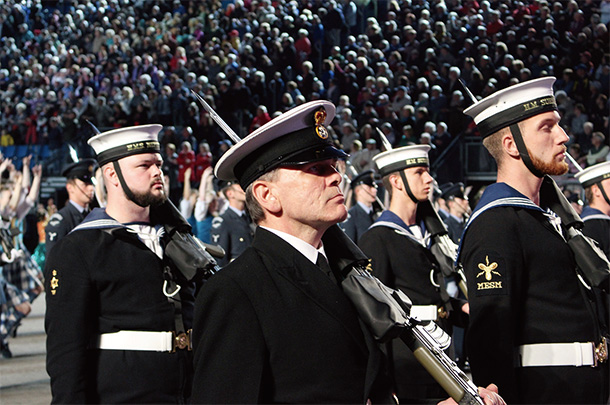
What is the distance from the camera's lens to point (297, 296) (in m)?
2.55

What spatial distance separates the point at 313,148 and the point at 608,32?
19.0 meters

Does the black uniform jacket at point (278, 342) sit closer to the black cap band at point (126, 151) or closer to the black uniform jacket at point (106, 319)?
the black uniform jacket at point (106, 319)

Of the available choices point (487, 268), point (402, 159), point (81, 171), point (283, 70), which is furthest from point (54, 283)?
point (283, 70)

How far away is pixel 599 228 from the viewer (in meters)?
7.00

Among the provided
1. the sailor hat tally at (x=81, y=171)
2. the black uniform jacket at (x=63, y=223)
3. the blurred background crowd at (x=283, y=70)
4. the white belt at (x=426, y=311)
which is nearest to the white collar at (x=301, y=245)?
the white belt at (x=426, y=311)

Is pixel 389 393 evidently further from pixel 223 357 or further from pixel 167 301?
pixel 167 301

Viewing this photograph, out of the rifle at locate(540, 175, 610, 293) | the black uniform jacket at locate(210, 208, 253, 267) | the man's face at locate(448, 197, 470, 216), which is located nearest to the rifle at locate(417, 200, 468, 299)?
the rifle at locate(540, 175, 610, 293)

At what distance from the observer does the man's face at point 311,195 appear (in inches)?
104

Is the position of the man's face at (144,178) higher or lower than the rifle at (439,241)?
higher

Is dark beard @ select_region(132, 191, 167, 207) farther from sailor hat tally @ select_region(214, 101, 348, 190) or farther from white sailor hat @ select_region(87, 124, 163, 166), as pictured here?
sailor hat tally @ select_region(214, 101, 348, 190)

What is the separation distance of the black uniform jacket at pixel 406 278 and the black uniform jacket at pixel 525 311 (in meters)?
1.89

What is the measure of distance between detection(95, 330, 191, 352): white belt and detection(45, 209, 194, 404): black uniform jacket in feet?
0.07

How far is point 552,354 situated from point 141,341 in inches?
70.8

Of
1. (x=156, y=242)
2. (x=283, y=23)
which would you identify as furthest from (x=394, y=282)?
(x=283, y=23)
